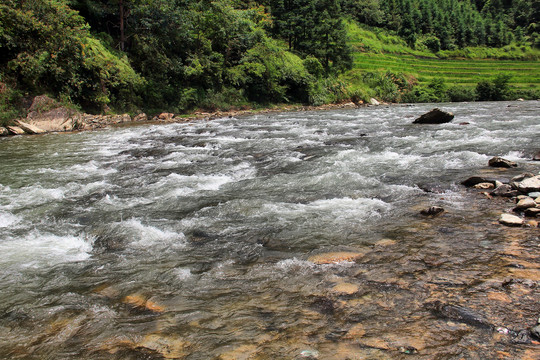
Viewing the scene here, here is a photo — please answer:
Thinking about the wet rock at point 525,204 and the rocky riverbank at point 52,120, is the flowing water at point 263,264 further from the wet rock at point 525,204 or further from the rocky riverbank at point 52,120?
the rocky riverbank at point 52,120

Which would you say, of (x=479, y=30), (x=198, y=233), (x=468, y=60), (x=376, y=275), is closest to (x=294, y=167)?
(x=198, y=233)

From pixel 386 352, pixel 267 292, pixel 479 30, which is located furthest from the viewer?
pixel 479 30

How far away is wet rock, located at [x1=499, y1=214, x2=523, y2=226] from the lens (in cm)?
489

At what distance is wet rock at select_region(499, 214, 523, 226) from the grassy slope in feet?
146

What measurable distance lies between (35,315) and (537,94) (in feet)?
193

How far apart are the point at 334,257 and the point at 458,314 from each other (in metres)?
1.54

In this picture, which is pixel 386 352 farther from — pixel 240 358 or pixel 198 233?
pixel 198 233

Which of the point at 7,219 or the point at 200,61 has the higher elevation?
the point at 200,61

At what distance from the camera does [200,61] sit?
30094mm

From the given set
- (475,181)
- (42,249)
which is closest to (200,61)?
(475,181)

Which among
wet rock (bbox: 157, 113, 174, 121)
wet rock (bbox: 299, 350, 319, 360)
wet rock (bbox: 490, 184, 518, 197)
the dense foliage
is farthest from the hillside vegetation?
wet rock (bbox: 490, 184, 518, 197)

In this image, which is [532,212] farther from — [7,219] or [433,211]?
[7,219]

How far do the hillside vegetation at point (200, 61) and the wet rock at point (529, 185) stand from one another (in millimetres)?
21339

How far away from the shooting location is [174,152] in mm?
12219
